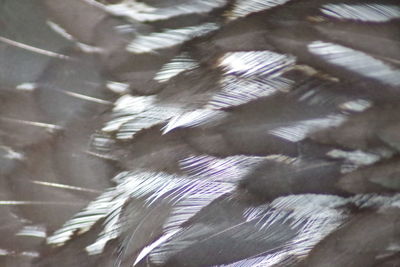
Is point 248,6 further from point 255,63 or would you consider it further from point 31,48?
point 31,48

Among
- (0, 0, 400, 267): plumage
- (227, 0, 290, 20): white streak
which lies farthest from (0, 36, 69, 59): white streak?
(227, 0, 290, 20): white streak

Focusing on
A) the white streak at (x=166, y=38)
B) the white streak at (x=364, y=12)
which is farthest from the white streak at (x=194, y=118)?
the white streak at (x=364, y=12)

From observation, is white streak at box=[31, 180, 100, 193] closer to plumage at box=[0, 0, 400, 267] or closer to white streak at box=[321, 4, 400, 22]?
plumage at box=[0, 0, 400, 267]

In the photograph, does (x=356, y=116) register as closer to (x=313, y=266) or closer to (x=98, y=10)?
(x=313, y=266)

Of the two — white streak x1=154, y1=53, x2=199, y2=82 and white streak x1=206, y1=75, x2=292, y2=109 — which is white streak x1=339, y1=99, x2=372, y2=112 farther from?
white streak x1=154, y1=53, x2=199, y2=82

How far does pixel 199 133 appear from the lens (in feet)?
3.82

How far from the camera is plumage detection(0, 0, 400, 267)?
114cm

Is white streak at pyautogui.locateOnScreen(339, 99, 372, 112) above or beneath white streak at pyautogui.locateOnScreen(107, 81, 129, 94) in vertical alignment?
above


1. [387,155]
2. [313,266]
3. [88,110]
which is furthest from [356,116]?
[88,110]

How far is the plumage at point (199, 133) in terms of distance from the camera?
3.74 feet

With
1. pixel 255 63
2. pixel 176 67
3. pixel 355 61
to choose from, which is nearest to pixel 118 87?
pixel 176 67

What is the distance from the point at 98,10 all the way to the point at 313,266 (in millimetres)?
463

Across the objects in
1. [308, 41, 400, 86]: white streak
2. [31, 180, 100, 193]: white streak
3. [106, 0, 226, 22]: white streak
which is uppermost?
[106, 0, 226, 22]: white streak

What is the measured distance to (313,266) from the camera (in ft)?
3.76
